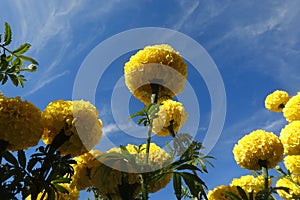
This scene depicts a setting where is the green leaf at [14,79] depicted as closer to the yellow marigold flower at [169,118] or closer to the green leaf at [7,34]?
the green leaf at [7,34]

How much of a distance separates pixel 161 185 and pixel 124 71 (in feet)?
2.54

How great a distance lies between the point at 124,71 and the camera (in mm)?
2359

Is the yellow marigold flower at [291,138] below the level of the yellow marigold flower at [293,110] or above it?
below

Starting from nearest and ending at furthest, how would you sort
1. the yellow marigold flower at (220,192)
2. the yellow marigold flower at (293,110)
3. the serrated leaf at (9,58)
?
the serrated leaf at (9,58) → the yellow marigold flower at (220,192) → the yellow marigold flower at (293,110)

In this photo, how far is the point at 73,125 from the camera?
5.72 ft

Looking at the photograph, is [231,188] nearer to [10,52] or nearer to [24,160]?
[24,160]

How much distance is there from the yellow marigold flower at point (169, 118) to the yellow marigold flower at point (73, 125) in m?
1.12

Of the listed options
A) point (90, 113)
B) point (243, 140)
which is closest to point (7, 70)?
point (90, 113)

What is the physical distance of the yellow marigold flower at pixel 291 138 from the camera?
10.8ft

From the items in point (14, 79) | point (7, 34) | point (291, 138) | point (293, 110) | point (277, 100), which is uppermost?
point (277, 100)

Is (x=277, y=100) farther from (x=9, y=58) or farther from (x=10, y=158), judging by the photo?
(x=10, y=158)

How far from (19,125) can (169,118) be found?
1.52 meters

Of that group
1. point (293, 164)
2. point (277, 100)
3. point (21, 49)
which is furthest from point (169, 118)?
point (277, 100)

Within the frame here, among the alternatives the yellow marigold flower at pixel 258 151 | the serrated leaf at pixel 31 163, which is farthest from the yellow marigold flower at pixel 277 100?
the serrated leaf at pixel 31 163
